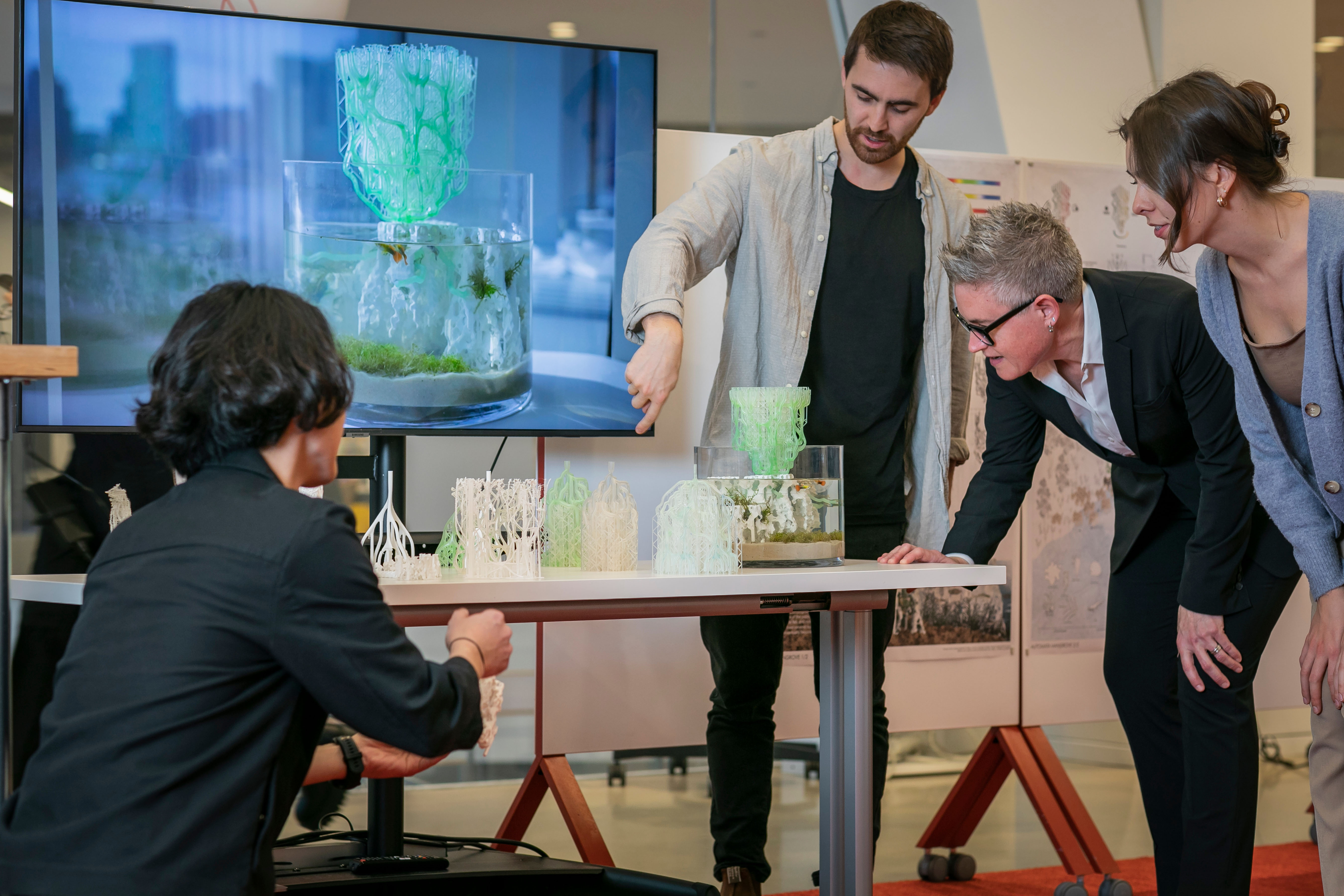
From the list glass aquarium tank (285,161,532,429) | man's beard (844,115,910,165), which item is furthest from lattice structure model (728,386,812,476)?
glass aquarium tank (285,161,532,429)

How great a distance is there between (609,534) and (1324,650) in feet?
3.68

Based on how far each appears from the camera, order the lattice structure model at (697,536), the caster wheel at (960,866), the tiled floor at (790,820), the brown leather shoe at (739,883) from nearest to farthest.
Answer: the lattice structure model at (697,536)
the brown leather shoe at (739,883)
the caster wheel at (960,866)
the tiled floor at (790,820)

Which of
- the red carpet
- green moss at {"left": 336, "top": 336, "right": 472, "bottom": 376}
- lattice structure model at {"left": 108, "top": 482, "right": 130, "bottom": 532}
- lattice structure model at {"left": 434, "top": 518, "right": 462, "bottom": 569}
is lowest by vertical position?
the red carpet

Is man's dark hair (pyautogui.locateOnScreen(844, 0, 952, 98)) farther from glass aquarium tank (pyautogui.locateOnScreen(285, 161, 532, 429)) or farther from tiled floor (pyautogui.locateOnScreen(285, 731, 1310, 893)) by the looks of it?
tiled floor (pyautogui.locateOnScreen(285, 731, 1310, 893))

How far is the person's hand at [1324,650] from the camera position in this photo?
1736 millimetres

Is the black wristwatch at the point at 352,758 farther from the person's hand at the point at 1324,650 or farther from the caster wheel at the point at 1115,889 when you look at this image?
the caster wheel at the point at 1115,889

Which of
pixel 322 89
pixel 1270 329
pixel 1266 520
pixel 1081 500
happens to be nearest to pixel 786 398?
pixel 1270 329

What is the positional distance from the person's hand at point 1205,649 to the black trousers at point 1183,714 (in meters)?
0.02

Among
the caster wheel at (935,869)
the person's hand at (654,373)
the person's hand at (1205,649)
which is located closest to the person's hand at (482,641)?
the person's hand at (654,373)

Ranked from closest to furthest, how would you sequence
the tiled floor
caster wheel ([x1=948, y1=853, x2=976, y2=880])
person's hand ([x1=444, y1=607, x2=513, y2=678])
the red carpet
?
person's hand ([x1=444, y1=607, x2=513, y2=678]) < the red carpet < caster wheel ([x1=948, y1=853, x2=976, y2=880]) < the tiled floor

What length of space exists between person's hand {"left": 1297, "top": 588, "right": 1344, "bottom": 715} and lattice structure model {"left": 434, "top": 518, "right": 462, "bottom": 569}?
1316mm

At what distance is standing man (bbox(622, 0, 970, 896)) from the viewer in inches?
83.9

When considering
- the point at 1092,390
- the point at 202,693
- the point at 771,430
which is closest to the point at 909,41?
the point at 1092,390

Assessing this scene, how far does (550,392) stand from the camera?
2570 millimetres
